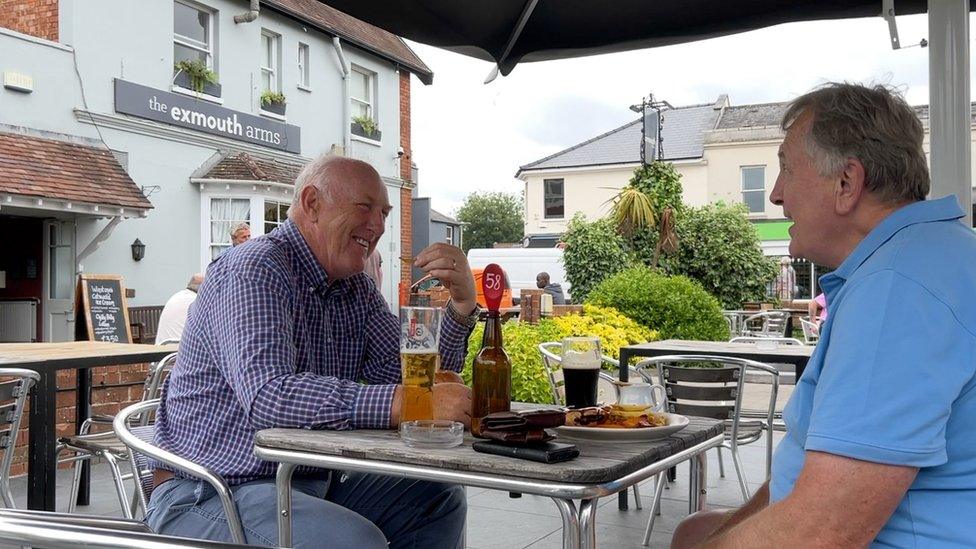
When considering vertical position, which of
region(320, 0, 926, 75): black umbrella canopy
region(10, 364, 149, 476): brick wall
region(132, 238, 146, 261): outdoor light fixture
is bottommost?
region(10, 364, 149, 476): brick wall

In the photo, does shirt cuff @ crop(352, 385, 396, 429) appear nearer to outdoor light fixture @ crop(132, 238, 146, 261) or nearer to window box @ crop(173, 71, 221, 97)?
outdoor light fixture @ crop(132, 238, 146, 261)

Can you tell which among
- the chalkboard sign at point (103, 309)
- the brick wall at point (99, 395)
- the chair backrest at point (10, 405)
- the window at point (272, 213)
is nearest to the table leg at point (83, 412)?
the brick wall at point (99, 395)

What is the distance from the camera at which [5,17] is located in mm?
12148

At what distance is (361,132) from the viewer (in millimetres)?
18062

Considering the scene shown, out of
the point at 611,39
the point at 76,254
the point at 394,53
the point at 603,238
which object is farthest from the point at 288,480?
the point at 394,53

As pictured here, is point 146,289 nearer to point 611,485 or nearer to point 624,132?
point 611,485

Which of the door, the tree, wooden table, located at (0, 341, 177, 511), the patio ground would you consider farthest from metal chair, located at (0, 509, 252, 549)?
the tree

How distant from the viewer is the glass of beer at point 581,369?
2.04 meters

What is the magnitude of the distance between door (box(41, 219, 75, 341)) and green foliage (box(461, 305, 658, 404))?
23.9ft

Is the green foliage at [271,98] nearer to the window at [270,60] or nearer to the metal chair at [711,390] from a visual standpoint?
the window at [270,60]

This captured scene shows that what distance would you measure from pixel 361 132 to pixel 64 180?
7576 mm

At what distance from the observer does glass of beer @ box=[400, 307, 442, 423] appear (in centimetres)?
179

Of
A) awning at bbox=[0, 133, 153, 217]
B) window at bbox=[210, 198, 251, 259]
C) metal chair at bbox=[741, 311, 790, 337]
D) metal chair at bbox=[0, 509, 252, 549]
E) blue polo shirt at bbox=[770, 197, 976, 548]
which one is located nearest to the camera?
metal chair at bbox=[0, 509, 252, 549]

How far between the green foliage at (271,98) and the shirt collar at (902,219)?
50.1 feet
